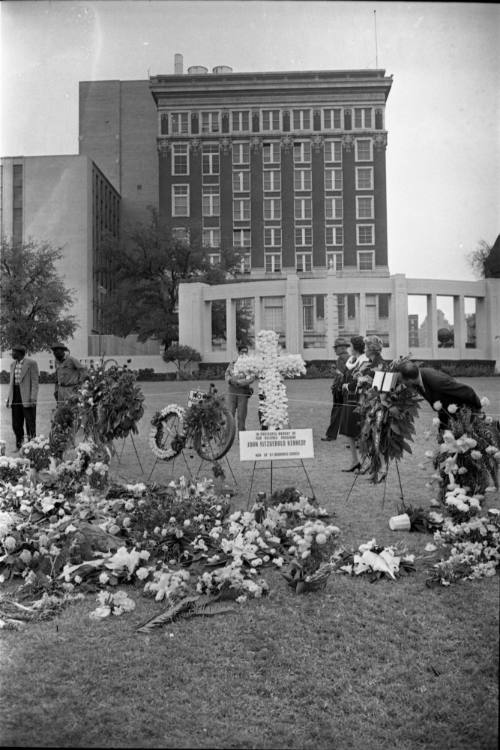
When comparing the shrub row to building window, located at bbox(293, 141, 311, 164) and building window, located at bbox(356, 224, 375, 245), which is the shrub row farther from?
building window, located at bbox(293, 141, 311, 164)

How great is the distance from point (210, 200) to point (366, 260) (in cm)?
276

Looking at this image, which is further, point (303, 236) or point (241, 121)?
point (303, 236)

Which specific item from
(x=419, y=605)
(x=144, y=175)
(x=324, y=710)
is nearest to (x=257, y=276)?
(x=144, y=175)

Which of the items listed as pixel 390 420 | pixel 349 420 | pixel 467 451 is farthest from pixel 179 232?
pixel 467 451

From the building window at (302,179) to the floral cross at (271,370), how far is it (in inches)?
173

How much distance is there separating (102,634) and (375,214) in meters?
6.20

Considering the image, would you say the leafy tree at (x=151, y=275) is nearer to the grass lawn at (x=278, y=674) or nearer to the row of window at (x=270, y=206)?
the row of window at (x=270, y=206)

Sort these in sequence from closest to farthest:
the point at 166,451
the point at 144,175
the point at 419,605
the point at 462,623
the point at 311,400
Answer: the point at 462,623
the point at 419,605
the point at 166,451
the point at 311,400
the point at 144,175

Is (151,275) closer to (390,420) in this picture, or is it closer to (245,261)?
(245,261)

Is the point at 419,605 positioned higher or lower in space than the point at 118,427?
lower

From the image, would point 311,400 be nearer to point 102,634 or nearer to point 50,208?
point 50,208

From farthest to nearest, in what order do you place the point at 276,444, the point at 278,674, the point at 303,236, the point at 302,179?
1. the point at 303,236
2. the point at 302,179
3. the point at 276,444
4. the point at 278,674

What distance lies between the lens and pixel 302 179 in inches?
375

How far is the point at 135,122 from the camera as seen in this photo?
28.7 feet
